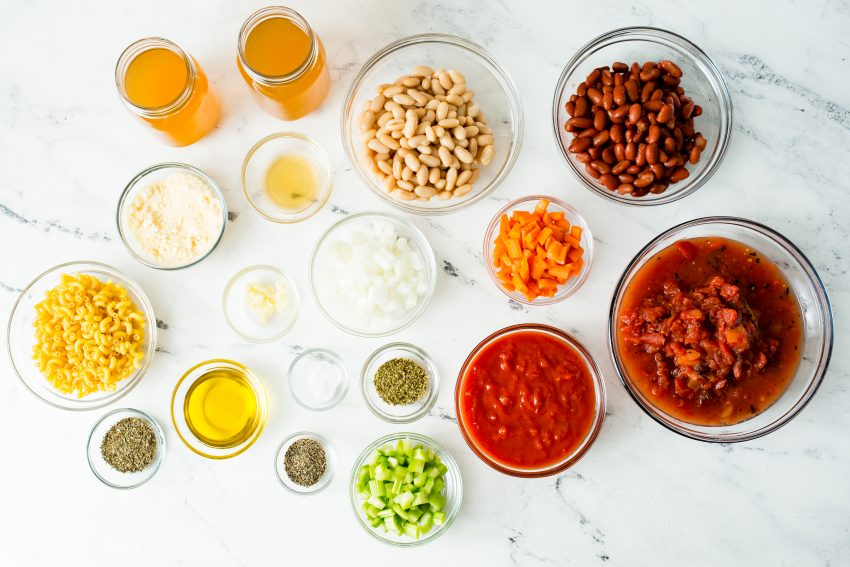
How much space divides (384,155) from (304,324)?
34.1 inches

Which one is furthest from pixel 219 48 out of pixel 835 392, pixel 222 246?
pixel 835 392

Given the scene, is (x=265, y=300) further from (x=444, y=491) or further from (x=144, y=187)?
(x=444, y=491)

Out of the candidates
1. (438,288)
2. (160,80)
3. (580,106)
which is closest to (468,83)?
(580,106)

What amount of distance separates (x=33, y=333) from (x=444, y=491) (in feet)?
6.66

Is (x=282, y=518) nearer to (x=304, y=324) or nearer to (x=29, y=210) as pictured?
(x=304, y=324)

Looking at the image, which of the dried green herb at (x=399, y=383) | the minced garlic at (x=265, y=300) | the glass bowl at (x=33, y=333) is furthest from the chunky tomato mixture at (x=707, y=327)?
A: the glass bowl at (x=33, y=333)

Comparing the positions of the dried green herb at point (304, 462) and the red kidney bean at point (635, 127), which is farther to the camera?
the dried green herb at point (304, 462)

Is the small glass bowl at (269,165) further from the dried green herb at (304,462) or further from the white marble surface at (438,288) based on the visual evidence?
the dried green herb at (304,462)

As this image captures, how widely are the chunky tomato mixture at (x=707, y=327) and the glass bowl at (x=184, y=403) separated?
1.62 metres

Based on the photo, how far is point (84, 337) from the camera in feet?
8.88

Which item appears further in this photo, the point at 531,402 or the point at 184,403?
the point at 184,403

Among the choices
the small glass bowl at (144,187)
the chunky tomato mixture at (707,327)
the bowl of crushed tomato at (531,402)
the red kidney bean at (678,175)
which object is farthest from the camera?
the small glass bowl at (144,187)

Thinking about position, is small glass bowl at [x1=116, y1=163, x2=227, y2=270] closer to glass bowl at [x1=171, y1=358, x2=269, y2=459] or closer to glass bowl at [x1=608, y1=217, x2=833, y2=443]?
glass bowl at [x1=171, y1=358, x2=269, y2=459]

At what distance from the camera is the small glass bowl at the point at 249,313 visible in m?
2.81
